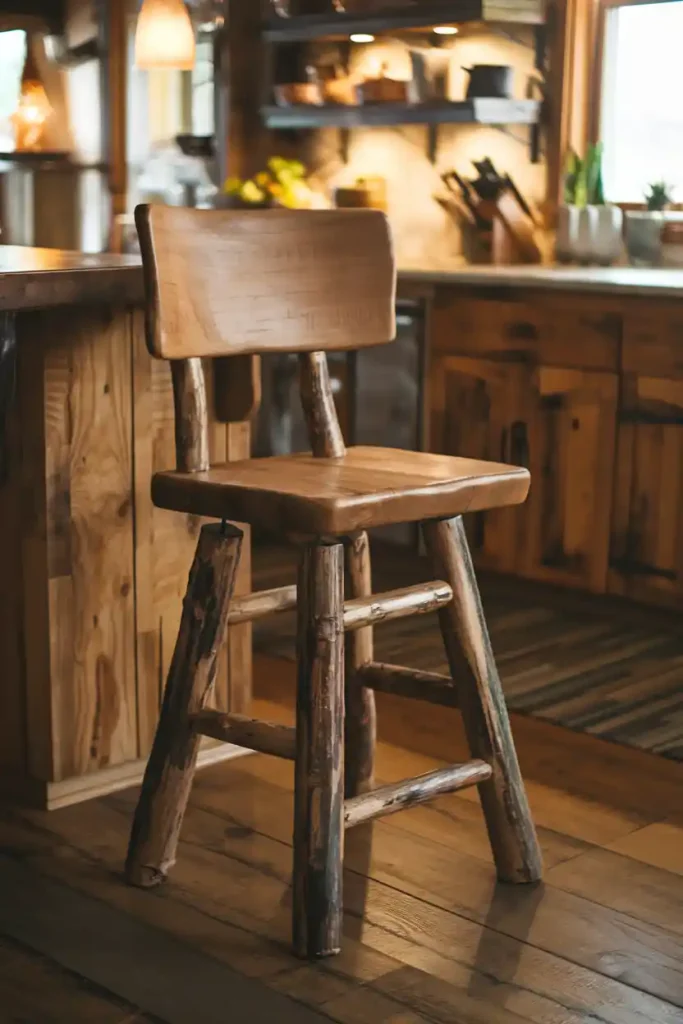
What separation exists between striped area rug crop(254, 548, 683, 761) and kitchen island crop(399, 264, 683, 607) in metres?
0.09

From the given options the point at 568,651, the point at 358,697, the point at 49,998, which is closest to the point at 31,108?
the point at 568,651

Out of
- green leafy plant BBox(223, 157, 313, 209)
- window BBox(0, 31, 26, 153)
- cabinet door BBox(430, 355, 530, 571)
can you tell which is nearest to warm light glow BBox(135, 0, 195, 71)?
green leafy plant BBox(223, 157, 313, 209)

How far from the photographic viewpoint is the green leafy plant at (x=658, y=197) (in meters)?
4.17

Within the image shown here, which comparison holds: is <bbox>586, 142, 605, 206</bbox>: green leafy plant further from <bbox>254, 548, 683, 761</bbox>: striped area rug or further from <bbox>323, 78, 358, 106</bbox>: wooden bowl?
<bbox>254, 548, 683, 761</bbox>: striped area rug

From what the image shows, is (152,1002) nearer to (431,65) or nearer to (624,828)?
(624,828)

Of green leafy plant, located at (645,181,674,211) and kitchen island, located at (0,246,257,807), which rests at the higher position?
green leafy plant, located at (645,181,674,211)

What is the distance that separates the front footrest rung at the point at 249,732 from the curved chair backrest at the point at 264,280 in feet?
1.66

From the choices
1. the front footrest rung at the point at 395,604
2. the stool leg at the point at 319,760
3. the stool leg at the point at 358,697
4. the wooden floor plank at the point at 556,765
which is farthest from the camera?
the wooden floor plank at the point at 556,765

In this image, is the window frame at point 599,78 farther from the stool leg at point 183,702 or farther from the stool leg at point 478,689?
the stool leg at point 183,702

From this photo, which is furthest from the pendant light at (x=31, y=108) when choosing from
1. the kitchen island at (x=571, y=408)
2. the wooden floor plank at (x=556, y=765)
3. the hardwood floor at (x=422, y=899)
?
the hardwood floor at (x=422, y=899)

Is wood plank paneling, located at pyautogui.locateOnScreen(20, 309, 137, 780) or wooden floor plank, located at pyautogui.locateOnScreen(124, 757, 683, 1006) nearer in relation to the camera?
wooden floor plank, located at pyautogui.locateOnScreen(124, 757, 683, 1006)

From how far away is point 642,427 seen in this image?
3635 millimetres

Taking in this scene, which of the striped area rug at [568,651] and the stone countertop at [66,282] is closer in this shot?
the stone countertop at [66,282]

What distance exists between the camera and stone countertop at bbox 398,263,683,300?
355 cm
